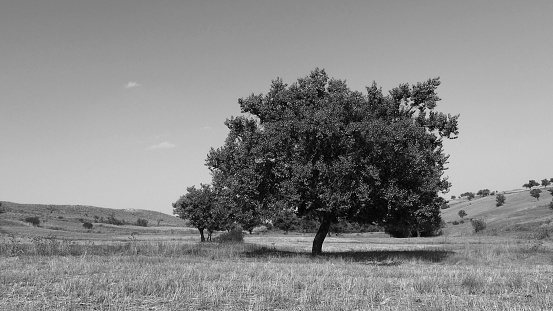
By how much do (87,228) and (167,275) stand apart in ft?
367

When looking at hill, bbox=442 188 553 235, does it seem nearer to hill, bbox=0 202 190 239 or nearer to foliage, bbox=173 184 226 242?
foliage, bbox=173 184 226 242

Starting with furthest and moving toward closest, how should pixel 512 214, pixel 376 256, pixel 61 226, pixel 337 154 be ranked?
1. pixel 512 214
2. pixel 61 226
3. pixel 376 256
4. pixel 337 154

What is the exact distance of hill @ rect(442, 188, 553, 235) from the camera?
90375 millimetres

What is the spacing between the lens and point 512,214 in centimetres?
11719

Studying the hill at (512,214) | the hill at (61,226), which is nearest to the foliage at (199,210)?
the hill at (61,226)

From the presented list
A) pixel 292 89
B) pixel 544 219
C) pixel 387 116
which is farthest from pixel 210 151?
pixel 544 219

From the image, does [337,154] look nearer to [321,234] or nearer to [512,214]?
[321,234]

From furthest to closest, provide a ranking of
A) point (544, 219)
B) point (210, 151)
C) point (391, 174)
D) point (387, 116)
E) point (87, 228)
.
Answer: point (87, 228) → point (544, 219) → point (210, 151) → point (387, 116) → point (391, 174)

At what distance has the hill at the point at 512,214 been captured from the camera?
9038 centimetres

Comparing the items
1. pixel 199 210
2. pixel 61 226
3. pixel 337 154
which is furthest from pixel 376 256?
pixel 61 226

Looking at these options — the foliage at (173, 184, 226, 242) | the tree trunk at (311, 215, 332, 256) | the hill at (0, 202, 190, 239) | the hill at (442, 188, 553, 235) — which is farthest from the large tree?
the hill at (442, 188, 553, 235)

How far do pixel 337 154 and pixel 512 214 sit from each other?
10585 centimetres

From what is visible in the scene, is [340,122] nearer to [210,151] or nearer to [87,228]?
[210,151]

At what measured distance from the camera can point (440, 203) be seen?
33.3 meters
